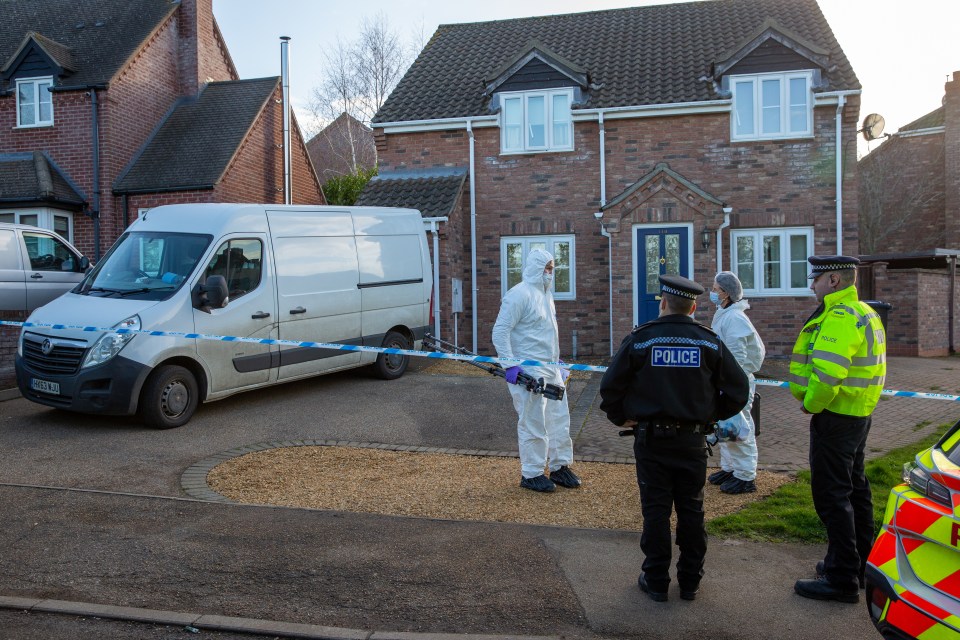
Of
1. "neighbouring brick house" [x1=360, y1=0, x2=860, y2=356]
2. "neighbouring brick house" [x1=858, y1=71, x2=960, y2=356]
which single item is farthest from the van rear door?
"neighbouring brick house" [x1=858, y1=71, x2=960, y2=356]

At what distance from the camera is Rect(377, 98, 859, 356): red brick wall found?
15.4 meters

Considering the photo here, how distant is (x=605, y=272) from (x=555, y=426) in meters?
9.91

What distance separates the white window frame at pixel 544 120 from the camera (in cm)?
1661

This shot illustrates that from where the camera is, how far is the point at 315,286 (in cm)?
1040

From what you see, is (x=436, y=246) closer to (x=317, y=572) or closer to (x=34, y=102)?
(x=34, y=102)

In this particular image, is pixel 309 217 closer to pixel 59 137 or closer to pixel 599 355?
pixel 599 355

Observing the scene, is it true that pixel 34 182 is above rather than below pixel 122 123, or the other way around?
below

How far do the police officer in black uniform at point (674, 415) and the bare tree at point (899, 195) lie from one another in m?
23.0

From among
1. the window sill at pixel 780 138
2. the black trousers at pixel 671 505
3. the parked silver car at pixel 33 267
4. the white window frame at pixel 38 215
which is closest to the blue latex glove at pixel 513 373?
the black trousers at pixel 671 505

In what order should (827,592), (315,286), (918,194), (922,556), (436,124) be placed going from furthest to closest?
(918,194)
(436,124)
(315,286)
(827,592)
(922,556)

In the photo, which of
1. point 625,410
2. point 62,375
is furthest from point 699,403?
point 62,375

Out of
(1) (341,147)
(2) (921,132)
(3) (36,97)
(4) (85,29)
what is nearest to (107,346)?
(3) (36,97)

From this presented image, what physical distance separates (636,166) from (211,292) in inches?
391

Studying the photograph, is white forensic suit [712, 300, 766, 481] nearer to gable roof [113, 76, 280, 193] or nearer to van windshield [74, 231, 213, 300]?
van windshield [74, 231, 213, 300]
